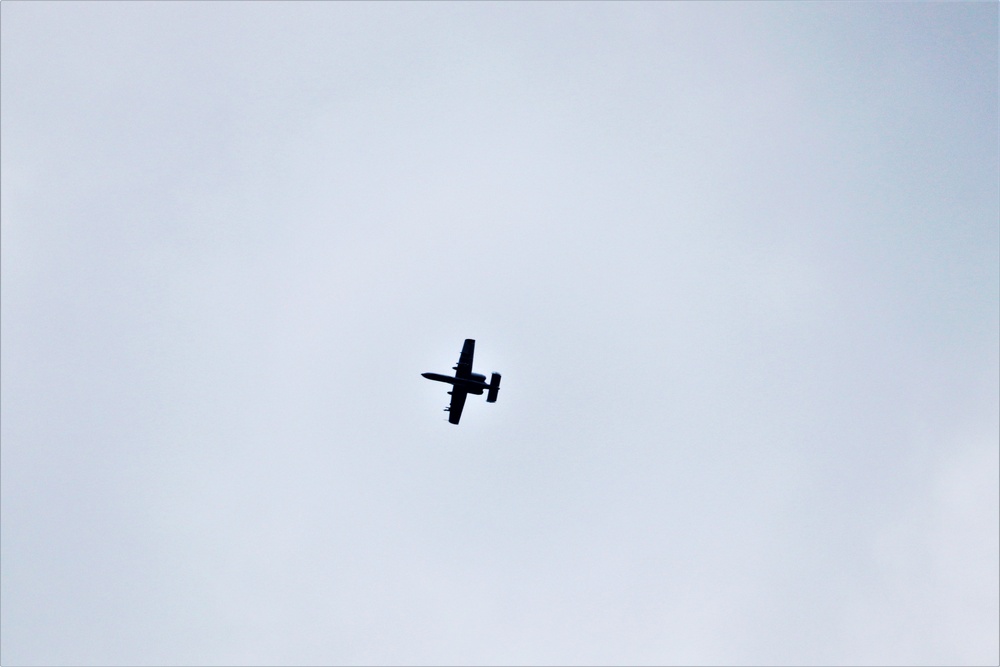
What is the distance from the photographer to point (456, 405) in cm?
7888

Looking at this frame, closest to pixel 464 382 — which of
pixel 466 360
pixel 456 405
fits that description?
pixel 466 360

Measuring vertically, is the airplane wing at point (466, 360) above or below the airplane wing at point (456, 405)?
above

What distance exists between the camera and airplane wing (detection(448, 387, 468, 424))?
77562 mm

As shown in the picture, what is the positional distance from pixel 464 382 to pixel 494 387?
13.2 feet

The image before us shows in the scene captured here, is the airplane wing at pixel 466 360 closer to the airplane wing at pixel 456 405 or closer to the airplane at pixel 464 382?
the airplane at pixel 464 382

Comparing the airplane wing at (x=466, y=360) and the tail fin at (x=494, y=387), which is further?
the tail fin at (x=494, y=387)

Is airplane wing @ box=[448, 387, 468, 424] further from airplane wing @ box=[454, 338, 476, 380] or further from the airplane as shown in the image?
airplane wing @ box=[454, 338, 476, 380]

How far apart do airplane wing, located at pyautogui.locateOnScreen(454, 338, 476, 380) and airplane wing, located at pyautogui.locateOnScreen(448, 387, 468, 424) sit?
8.99ft

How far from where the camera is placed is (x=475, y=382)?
75.9 m

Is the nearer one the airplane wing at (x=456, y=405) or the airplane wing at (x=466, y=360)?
the airplane wing at (x=466, y=360)

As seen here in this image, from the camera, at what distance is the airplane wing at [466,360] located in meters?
74.2

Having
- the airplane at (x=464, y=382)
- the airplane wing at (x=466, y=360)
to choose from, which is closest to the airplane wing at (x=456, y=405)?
the airplane at (x=464, y=382)

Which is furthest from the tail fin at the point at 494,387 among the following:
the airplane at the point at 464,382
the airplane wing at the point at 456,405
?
the airplane wing at the point at 456,405

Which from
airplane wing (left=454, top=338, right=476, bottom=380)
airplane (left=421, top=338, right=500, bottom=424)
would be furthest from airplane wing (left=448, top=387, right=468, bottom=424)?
airplane wing (left=454, top=338, right=476, bottom=380)
